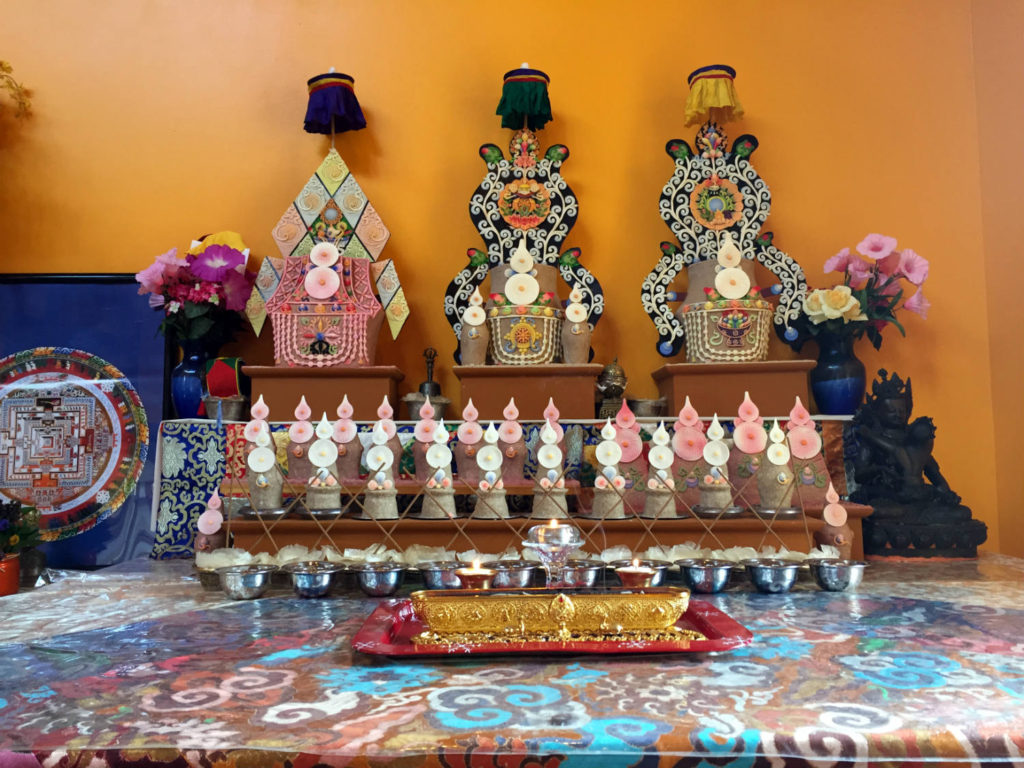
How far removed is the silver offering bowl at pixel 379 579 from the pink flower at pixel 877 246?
6.78ft

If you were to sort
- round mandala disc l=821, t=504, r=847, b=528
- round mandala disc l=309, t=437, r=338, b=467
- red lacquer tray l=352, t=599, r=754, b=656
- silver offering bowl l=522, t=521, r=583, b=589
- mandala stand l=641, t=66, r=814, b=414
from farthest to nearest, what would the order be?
1. mandala stand l=641, t=66, r=814, b=414
2. round mandala disc l=309, t=437, r=338, b=467
3. round mandala disc l=821, t=504, r=847, b=528
4. silver offering bowl l=522, t=521, r=583, b=589
5. red lacquer tray l=352, t=599, r=754, b=656

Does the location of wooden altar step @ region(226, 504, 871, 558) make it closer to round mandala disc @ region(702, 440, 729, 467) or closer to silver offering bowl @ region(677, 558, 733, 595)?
round mandala disc @ region(702, 440, 729, 467)

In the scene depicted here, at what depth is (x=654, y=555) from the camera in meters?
2.00

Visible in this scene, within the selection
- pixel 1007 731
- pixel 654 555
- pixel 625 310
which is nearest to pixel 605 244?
pixel 625 310

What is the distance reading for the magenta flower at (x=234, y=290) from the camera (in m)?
2.88

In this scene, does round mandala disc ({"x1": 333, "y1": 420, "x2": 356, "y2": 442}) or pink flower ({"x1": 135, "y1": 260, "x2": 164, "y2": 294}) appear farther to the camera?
pink flower ({"x1": 135, "y1": 260, "x2": 164, "y2": 294})

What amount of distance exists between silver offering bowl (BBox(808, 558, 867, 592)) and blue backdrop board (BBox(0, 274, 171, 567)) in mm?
2434

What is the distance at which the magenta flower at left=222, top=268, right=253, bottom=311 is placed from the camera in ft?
9.44

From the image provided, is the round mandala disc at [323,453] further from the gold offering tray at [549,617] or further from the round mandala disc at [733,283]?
the round mandala disc at [733,283]

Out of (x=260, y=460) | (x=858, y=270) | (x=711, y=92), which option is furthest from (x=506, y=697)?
(x=711, y=92)

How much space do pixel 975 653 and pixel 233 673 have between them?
3.91 ft

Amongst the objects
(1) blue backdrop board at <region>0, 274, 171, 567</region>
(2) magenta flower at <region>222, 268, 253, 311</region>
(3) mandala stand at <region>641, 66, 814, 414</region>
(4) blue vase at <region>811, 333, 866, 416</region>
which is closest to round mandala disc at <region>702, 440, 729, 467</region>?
(3) mandala stand at <region>641, 66, 814, 414</region>

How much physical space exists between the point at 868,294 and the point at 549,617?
2.06 meters

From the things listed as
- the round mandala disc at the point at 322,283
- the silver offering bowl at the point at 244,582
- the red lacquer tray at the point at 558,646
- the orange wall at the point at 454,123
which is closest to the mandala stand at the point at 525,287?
the orange wall at the point at 454,123
